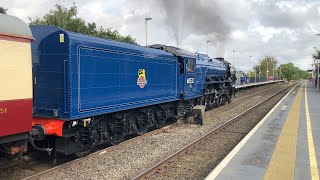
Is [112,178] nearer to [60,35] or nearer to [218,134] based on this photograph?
[60,35]

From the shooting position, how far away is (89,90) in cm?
902

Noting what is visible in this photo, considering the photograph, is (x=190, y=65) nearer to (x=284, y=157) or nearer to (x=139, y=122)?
(x=139, y=122)

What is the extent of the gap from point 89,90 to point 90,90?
0.04m

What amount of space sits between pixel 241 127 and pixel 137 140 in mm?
5265

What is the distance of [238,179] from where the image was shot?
6.88 m

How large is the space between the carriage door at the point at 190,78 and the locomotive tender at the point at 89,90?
195 centimetres

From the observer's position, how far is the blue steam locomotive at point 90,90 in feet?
27.4

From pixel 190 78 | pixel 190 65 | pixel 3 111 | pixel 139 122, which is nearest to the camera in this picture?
pixel 3 111

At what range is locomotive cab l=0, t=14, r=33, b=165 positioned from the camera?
20.3ft

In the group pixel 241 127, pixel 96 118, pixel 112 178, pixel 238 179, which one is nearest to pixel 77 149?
pixel 96 118

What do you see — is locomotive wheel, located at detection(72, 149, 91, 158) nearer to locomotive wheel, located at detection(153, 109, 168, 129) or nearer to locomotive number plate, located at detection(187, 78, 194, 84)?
locomotive wheel, located at detection(153, 109, 168, 129)

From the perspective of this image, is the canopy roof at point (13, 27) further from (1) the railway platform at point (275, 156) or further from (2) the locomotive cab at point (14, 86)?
(1) the railway platform at point (275, 156)

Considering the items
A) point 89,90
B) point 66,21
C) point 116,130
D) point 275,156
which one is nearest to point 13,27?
point 89,90

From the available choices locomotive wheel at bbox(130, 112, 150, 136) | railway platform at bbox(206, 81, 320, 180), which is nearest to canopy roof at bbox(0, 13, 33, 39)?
railway platform at bbox(206, 81, 320, 180)
